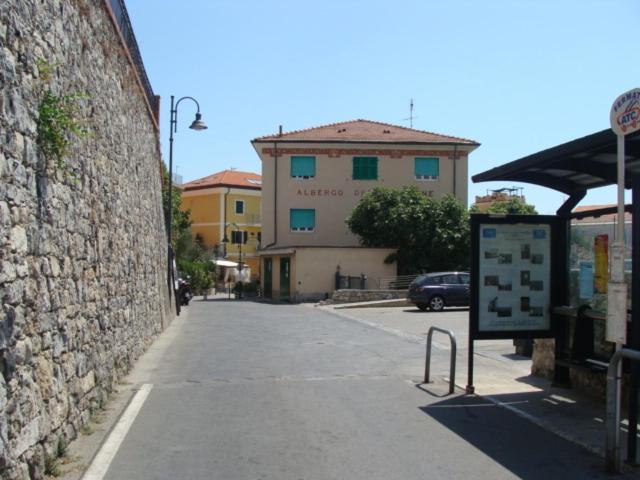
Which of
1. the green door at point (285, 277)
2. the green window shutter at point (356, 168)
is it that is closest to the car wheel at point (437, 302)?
the green door at point (285, 277)

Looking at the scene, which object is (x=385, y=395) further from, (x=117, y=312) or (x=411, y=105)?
(x=411, y=105)

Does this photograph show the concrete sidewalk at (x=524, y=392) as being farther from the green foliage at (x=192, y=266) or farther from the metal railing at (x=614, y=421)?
the green foliage at (x=192, y=266)

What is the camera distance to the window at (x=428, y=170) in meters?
45.5

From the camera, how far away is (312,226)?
45281 millimetres

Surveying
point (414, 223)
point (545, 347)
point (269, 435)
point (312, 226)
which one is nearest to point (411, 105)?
point (312, 226)

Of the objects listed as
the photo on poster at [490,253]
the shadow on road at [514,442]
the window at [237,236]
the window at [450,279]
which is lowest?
the shadow on road at [514,442]

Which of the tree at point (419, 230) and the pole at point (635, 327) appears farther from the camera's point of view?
the tree at point (419, 230)

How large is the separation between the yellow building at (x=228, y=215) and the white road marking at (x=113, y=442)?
58.8 meters

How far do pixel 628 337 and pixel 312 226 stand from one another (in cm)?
3771

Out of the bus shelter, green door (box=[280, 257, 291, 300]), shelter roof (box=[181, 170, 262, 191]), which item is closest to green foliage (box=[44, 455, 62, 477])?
the bus shelter

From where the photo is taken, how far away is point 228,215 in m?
68.4

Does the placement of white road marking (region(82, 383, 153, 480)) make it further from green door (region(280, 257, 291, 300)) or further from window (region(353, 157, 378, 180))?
window (region(353, 157, 378, 180))

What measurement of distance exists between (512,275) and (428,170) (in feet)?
120

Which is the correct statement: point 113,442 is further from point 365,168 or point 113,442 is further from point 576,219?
point 365,168
